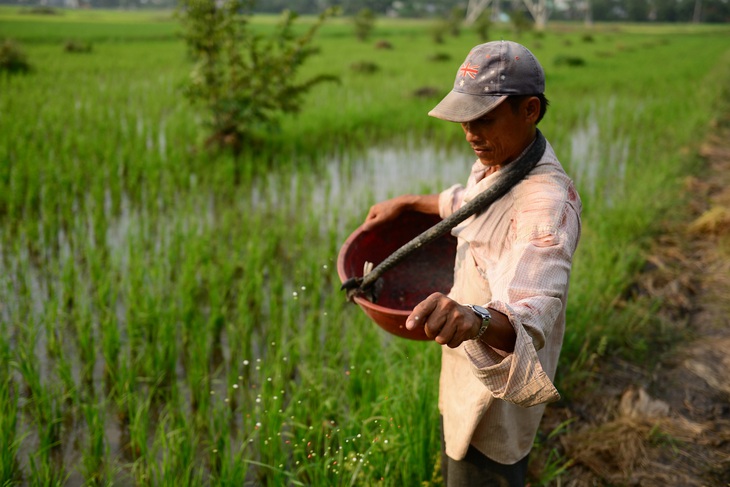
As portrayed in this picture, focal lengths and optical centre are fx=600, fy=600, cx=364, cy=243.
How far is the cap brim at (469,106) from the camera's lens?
1148 millimetres

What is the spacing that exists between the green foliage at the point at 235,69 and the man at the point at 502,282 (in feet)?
15.7

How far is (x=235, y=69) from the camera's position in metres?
5.99

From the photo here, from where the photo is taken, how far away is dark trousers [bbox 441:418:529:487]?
1.46 m

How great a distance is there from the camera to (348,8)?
193 feet

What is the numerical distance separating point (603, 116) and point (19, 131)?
718 centimetres

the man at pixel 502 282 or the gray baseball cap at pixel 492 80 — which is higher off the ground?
the gray baseball cap at pixel 492 80

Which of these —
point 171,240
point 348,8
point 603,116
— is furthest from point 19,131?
point 348,8

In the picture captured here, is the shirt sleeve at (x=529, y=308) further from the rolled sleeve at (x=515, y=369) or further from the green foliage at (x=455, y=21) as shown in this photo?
the green foliage at (x=455, y=21)

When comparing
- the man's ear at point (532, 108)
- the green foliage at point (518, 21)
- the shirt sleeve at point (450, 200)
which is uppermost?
the green foliage at point (518, 21)

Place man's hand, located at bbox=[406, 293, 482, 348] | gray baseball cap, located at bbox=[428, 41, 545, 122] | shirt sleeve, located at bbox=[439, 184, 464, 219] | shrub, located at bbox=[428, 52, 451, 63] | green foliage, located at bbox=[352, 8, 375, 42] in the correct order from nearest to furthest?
man's hand, located at bbox=[406, 293, 482, 348] < gray baseball cap, located at bbox=[428, 41, 545, 122] < shirt sleeve, located at bbox=[439, 184, 464, 219] < shrub, located at bbox=[428, 52, 451, 63] < green foliage, located at bbox=[352, 8, 375, 42]

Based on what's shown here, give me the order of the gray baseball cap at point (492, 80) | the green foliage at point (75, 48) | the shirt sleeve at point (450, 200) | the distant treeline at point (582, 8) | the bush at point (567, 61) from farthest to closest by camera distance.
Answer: the distant treeline at point (582, 8)
the bush at point (567, 61)
the green foliage at point (75, 48)
the shirt sleeve at point (450, 200)
the gray baseball cap at point (492, 80)

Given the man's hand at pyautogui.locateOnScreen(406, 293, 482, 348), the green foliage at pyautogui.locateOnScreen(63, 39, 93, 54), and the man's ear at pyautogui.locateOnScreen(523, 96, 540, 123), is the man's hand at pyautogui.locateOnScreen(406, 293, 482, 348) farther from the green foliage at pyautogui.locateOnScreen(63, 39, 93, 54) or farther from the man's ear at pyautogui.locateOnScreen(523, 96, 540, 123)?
the green foliage at pyautogui.locateOnScreen(63, 39, 93, 54)

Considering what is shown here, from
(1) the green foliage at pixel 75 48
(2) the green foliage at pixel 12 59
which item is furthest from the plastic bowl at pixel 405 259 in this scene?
(1) the green foliage at pixel 75 48

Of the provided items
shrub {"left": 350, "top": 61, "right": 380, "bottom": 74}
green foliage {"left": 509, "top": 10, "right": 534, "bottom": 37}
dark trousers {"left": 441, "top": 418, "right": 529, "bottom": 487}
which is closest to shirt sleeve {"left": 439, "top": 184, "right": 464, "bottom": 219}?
dark trousers {"left": 441, "top": 418, "right": 529, "bottom": 487}
